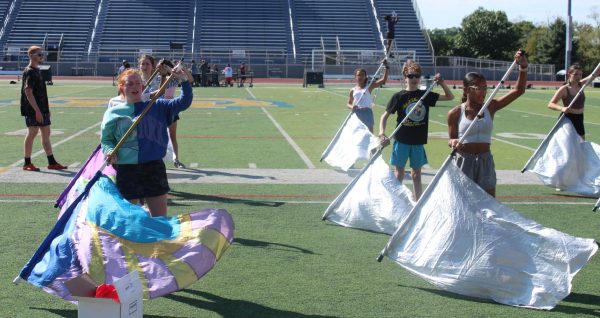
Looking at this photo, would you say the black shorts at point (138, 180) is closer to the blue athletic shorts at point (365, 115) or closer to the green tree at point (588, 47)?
the blue athletic shorts at point (365, 115)

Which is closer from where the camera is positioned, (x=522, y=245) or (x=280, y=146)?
(x=522, y=245)

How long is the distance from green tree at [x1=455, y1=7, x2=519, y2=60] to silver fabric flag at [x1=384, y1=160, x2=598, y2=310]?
89.2 m

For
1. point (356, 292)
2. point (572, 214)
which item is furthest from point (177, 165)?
point (356, 292)

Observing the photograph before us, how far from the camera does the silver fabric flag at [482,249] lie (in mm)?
5871

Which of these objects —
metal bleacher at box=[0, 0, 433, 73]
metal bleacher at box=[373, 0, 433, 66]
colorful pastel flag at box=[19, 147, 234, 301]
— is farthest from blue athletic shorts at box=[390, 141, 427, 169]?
metal bleacher at box=[373, 0, 433, 66]

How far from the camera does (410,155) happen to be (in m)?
8.91

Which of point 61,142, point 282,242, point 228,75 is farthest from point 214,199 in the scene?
point 228,75

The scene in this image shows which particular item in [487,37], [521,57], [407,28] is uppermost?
[407,28]

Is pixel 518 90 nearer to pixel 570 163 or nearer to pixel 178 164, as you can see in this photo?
pixel 570 163

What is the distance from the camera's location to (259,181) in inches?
446

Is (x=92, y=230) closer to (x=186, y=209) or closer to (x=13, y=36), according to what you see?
(x=186, y=209)

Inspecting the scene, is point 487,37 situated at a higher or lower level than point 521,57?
higher

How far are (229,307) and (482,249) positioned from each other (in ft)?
6.25

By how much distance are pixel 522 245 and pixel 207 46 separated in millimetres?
59514
